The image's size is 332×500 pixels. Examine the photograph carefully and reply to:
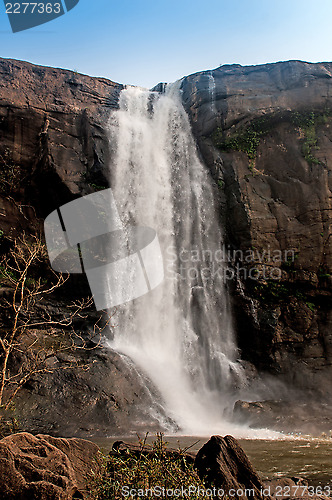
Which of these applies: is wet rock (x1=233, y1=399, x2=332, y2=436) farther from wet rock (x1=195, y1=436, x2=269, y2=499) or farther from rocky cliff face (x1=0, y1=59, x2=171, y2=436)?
wet rock (x1=195, y1=436, x2=269, y2=499)

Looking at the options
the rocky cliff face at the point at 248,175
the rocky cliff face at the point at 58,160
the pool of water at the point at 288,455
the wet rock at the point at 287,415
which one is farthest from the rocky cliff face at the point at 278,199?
the rocky cliff face at the point at 58,160

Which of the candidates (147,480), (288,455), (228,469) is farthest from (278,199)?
(147,480)

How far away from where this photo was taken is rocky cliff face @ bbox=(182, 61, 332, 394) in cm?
1371

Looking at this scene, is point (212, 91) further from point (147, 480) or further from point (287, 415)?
point (147, 480)

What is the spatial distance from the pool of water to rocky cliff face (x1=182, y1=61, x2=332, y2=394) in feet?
14.8

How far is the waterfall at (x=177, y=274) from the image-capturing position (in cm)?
1199

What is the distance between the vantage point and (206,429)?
385 inches

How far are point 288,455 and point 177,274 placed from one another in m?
8.29

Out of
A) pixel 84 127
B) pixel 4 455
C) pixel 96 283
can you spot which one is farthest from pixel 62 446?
pixel 84 127

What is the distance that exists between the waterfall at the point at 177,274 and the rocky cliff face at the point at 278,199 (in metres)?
0.80

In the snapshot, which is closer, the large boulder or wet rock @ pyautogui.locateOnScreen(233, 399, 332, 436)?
the large boulder

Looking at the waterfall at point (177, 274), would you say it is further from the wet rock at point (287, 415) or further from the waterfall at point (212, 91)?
the waterfall at point (212, 91)

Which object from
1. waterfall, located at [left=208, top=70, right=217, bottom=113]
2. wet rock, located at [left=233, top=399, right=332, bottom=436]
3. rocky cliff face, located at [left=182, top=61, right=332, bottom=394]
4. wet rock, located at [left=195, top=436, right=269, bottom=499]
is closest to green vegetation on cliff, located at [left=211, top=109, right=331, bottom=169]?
rocky cliff face, located at [left=182, top=61, right=332, bottom=394]

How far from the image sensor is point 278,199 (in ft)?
50.5
